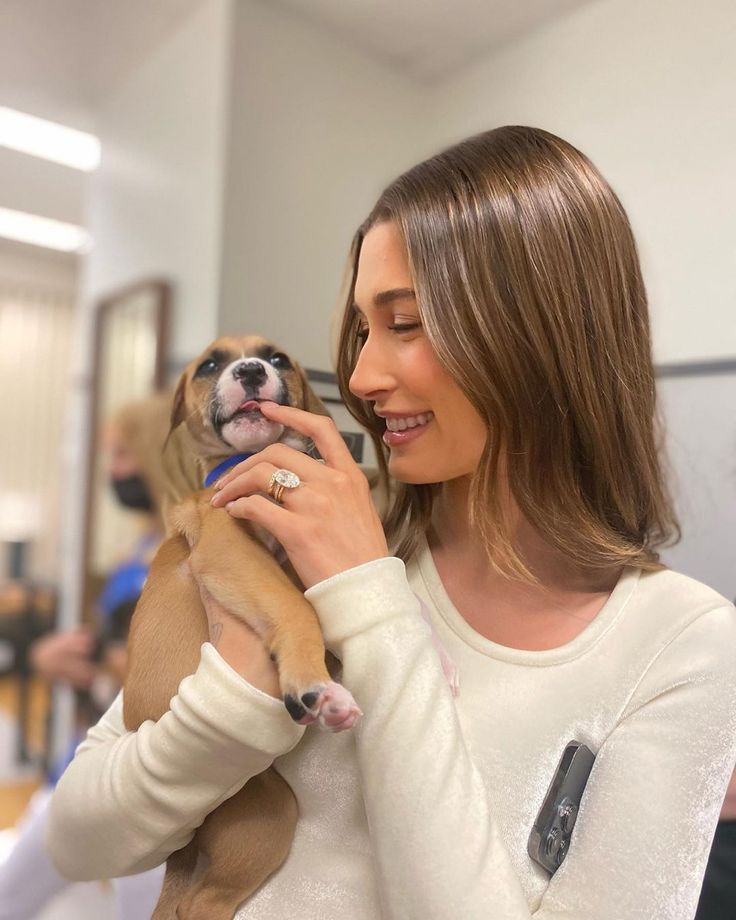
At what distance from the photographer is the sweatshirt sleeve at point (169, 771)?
0.64m

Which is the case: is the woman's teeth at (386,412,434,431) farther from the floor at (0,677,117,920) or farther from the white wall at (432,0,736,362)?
the floor at (0,677,117,920)

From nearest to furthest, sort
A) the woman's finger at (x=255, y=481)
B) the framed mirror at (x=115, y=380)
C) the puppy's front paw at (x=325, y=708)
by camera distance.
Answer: the puppy's front paw at (x=325, y=708) → the woman's finger at (x=255, y=481) → the framed mirror at (x=115, y=380)

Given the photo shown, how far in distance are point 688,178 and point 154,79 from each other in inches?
25.1

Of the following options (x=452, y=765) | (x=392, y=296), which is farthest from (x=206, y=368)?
(x=452, y=765)

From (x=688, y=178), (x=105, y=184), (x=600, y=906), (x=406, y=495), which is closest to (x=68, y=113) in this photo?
(x=105, y=184)

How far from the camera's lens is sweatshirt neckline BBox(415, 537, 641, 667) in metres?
0.76

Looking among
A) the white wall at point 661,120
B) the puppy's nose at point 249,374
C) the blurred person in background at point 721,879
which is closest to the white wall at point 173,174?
the puppy's nose at point 249,374

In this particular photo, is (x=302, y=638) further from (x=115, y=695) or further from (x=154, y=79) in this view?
(x=154, y=79)

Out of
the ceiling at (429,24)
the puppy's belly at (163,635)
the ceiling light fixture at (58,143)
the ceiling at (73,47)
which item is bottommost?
the puppy's belly at (163,635)

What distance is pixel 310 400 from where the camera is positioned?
2.77 feet

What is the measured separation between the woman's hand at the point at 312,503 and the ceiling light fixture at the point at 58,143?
38 cm

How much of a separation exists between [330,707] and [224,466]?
30cm

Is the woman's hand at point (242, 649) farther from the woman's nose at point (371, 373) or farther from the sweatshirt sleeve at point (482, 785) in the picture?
the woman's nose at point (371, 373)

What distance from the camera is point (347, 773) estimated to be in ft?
2.42
